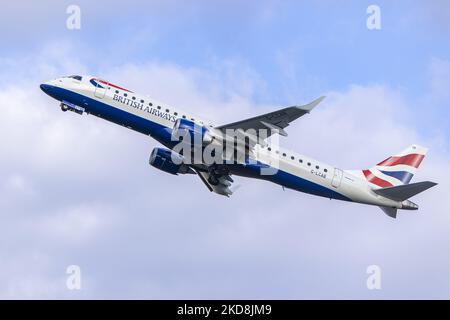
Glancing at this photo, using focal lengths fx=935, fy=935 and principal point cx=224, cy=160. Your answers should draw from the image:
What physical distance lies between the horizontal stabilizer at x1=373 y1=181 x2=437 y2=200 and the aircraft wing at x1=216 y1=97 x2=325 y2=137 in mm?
11509

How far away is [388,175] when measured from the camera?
76312mm

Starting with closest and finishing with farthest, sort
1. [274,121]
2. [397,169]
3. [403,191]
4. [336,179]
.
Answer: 1. [274,121]
2. [403,191]
3. [336,179]
4. [397,169]

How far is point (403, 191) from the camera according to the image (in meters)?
72.2

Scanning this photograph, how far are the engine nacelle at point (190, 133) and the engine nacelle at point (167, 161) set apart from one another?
15.7 ft

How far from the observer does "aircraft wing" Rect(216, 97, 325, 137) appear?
63812 millimetres

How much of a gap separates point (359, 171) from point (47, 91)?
25.4 m

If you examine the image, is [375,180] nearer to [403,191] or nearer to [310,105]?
[403,191]

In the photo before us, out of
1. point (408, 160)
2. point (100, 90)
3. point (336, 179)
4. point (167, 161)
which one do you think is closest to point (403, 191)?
point (336, 179)

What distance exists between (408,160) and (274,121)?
1710 cm

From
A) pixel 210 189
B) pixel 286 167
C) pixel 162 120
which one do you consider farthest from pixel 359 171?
pixel 162 120

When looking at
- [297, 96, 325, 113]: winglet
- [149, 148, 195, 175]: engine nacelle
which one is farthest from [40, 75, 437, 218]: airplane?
[297, 96, 325, 113]: winglet

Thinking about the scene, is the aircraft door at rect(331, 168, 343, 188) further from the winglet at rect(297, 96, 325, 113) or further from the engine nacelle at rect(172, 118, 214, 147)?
the winglet at rect(297, 96, 325, 113)
